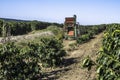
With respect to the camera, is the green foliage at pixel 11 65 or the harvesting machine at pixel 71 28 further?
the harvesting machine at pixel 71 28

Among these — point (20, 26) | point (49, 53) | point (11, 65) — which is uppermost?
point (11, 65)

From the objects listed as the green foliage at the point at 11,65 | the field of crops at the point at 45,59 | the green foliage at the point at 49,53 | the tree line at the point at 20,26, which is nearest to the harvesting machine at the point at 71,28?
the field of crops at the point at 45,59

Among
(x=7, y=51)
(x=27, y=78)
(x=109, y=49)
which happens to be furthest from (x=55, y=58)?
(x=109, y=49)

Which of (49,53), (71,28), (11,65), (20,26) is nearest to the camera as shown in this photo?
(11,65)

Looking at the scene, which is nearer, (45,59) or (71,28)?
(45,59)

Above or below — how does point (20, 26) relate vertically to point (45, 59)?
above

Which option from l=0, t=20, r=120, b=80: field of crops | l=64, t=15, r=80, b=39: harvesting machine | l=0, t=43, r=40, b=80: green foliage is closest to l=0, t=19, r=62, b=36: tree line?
l=64, t=15, r=80, b=39: harvesting machine

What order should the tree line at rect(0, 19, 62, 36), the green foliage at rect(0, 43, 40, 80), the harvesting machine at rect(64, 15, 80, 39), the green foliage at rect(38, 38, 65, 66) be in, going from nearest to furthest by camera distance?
the green foliage at rect(0, 43, 40, 80) < the green foliage at rect(38, 38, 65, 66) < the harvesting machine at rect(64, 15, 80, 39) < the tree line at rect(0, 19, 62, 36)

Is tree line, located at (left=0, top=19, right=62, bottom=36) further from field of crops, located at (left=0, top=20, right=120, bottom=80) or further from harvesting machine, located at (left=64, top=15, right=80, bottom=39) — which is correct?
field of crops, located at (left=0, top=20, right=120, bottom=80)

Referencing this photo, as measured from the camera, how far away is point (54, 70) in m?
15.3

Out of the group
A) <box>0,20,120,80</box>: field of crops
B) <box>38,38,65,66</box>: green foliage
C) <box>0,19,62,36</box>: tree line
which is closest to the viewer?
<box>0,20,120,80</box>: field of crops

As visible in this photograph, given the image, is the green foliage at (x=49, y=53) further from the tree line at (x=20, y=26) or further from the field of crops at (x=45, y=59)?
the tree line at (x=20, y=26)

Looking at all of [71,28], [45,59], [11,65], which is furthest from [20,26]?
[11,65]

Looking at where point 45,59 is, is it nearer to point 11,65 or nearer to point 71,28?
point 11,65
